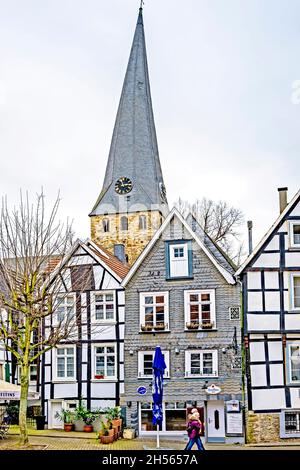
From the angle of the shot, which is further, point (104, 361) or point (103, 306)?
point (103, 306)

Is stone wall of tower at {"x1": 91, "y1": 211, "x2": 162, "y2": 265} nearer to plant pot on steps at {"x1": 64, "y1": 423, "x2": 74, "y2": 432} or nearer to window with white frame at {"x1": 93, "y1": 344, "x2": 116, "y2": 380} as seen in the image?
window with white frame at {"x1": 93, "y1": 344, "x2": 116, "y2": 380}

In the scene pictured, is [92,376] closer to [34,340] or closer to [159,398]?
[34,340]

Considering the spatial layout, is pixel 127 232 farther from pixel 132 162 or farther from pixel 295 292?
pixel 295 292

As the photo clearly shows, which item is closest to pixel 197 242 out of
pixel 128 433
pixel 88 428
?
pixel 128 433

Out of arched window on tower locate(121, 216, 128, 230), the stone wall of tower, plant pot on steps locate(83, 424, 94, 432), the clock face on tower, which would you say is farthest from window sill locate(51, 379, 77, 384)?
the clock face on tower

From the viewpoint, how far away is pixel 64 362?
1138cm

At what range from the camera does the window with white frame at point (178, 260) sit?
10.5 meters

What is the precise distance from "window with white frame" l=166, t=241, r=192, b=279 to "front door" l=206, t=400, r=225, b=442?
227 centimetres

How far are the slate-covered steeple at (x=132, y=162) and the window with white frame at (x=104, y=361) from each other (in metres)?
16.4

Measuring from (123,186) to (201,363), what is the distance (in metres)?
18.3

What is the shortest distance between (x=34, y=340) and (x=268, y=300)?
191 inches

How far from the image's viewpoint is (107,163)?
2888 centimetres

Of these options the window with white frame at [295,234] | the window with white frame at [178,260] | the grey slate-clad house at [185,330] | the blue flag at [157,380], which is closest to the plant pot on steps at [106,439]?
the grey slate-clad house at [185,330]

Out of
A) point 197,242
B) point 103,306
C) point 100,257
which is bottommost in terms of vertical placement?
point 103,306
